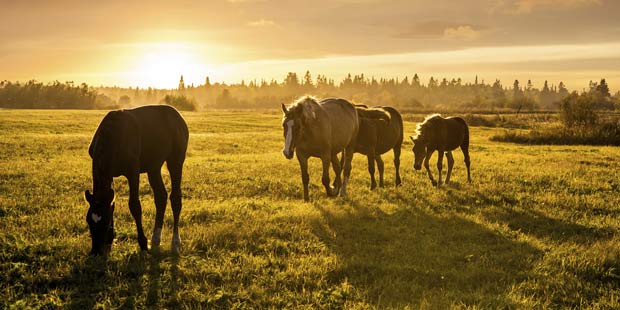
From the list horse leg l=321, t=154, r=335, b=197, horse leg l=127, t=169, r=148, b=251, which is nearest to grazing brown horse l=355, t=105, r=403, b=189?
horse leg l=321, t=154, r=335, b=197

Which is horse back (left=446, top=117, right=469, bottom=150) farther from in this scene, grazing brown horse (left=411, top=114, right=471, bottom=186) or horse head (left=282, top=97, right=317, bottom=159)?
horse head (left=282, top=97, right=317, bottom=159)

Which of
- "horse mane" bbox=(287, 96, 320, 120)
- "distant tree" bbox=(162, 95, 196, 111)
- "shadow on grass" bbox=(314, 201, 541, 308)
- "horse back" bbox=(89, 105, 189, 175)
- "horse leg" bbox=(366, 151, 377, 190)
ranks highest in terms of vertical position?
"distant tree" bbox=(162, 95, 196, 111)

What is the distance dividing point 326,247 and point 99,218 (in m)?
3.81

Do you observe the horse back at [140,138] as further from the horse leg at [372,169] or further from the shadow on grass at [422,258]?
the horse leg at [372,169]

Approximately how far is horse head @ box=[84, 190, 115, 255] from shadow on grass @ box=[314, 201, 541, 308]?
11.5 feet

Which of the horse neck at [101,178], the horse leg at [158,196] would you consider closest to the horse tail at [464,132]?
the horse leg at [158,196]

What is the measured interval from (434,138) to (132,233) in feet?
32.4

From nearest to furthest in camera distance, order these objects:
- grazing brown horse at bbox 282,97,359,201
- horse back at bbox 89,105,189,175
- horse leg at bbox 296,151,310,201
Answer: horse back at bbox 89,105,189,175 → grazing brown horse at bbox 282,97,359,201 → horse leg at bbox 296,151,310,201

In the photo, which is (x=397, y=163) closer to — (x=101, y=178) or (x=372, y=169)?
(x=372, y=169)

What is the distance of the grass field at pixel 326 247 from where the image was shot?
5773mm

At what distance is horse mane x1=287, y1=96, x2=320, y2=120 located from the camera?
1037 cm

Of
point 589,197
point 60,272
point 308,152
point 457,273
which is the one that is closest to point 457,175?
point 589,197

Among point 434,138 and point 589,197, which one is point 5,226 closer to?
point 434,138

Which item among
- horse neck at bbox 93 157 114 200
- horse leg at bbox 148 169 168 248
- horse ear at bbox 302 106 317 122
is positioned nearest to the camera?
horse neck at bbox 93 157 114 200
